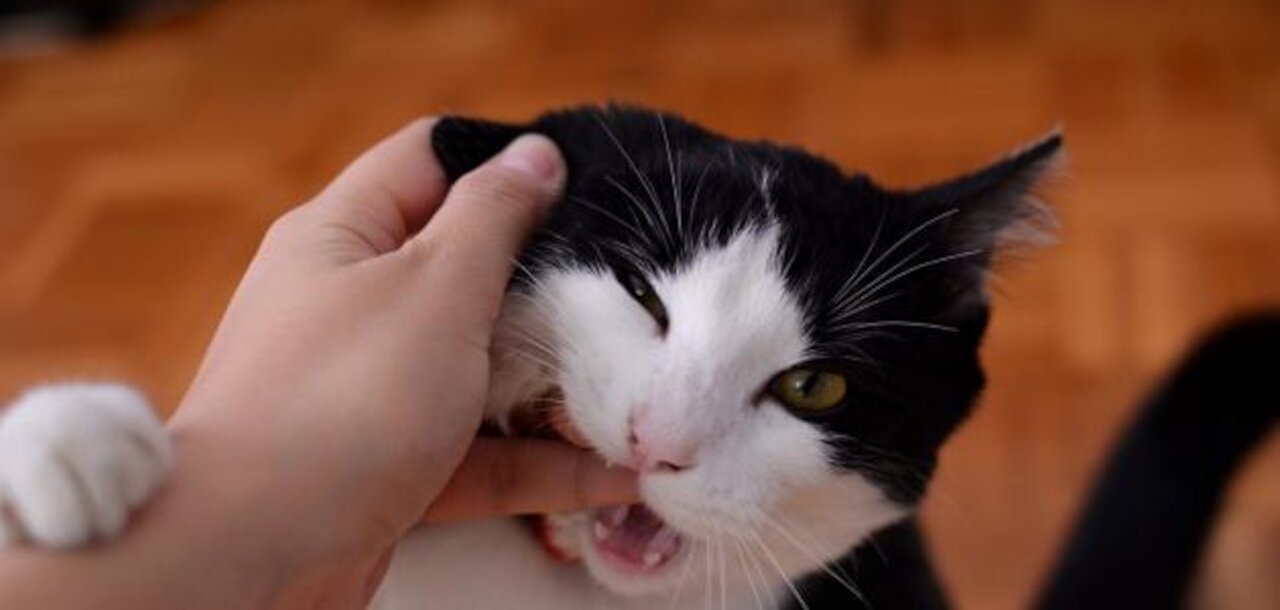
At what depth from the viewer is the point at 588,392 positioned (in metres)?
0.72

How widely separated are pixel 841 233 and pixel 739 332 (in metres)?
0.10

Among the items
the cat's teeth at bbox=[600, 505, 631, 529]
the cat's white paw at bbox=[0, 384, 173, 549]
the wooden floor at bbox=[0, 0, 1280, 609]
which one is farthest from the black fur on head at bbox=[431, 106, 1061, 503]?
the wooden floor at bbox=[0, 0, 1280, 609]

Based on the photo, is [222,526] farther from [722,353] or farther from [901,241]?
[901,241]

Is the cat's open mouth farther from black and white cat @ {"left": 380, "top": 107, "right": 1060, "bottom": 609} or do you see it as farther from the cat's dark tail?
the cat's dark tail

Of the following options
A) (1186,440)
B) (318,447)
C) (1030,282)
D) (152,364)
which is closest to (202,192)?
(152,364)

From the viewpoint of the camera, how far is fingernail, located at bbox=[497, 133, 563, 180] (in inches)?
30.8

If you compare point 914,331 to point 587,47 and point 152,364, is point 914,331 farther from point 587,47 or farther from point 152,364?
point 587,47

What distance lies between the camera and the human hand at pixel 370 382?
25.7 inches

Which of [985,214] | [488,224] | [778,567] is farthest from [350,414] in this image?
[985,214]

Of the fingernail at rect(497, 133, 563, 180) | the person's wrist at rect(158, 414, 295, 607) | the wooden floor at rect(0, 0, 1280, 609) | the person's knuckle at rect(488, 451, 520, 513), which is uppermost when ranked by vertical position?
the fingernail at rect(497, 133, 563, 180)

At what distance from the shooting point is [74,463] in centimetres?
51

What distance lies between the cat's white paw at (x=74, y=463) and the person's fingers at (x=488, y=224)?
0.70 feet

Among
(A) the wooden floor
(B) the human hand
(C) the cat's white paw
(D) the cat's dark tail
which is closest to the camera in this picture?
(C) the cat's white paw

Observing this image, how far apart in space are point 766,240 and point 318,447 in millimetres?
241
